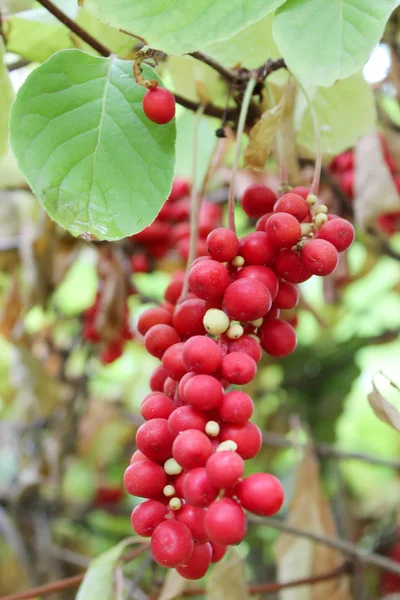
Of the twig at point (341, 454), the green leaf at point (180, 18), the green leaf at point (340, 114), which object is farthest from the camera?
the twig at point (341, 454)

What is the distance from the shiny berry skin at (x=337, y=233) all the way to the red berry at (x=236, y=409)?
0.42 ft

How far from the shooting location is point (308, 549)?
2.86ft

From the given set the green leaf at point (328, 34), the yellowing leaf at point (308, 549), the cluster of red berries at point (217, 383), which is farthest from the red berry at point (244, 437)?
the yellowing leaf at point (308, 549)

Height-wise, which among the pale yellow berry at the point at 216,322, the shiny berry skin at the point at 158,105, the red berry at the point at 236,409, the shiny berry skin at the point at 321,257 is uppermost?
the shiny berry skin at the point at 158,105

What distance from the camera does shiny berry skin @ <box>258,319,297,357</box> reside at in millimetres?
434

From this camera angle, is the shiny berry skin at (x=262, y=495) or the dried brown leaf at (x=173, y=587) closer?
the shiny berry skin at (x=262, y=495)

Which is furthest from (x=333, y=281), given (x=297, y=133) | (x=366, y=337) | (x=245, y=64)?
(x=245, y=64)

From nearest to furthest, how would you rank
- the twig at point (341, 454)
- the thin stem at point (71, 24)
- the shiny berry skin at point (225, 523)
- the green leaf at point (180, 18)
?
the shiny berry skin at point (225, 523) → the green leaf at point (180, 18) → the thin stem at point (71, 24) → the twig at point (341, 454)

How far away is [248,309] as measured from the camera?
39 centimetres

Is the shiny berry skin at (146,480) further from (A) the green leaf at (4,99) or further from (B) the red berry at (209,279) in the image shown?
(A) the green leaf at (4,99)

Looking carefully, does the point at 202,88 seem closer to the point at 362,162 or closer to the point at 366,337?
the point at 362,162

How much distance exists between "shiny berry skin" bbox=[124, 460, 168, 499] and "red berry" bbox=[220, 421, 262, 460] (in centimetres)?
5

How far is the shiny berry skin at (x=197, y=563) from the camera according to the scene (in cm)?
39

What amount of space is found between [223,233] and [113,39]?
0.35 metres
